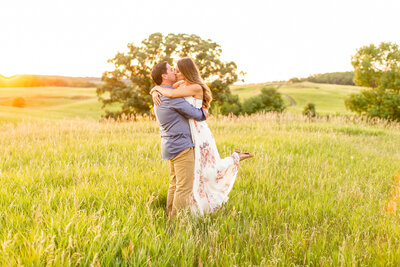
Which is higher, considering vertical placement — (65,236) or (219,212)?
(65,236)

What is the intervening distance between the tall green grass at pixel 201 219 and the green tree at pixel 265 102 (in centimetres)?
4060

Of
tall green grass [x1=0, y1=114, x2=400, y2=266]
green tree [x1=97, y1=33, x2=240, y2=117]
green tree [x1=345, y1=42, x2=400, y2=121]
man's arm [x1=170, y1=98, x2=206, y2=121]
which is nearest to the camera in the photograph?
tall green grass [x1=0, y1=114, x2=400, y2=266]

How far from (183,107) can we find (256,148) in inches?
190

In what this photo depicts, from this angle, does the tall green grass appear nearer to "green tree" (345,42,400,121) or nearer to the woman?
the woman

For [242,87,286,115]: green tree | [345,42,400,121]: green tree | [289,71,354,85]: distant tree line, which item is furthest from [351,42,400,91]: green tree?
[289,71,354,85]: distant tree line

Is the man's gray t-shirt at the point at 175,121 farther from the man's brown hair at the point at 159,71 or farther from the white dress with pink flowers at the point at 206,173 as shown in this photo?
the man's brown hair at the point at 159,71

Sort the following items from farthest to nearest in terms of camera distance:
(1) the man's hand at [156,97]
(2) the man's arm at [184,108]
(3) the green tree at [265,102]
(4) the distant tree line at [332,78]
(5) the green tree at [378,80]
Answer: (4) the distant tree line at [332,78]
(3) the green tree at [265,102]
(5) the green tree at [378,80]
(1) the man's hand at [156,97]
(2) the man's arm at [184,108]

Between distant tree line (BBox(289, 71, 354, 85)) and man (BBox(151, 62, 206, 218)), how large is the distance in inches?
4883

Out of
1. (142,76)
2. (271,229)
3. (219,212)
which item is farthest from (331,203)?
(142,76)

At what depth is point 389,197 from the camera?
511cm

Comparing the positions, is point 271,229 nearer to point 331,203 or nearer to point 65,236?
point 331,203

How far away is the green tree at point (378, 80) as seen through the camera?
35094 millimetres

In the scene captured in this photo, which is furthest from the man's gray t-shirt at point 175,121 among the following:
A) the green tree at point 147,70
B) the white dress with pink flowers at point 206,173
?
the green tree at point 147,70

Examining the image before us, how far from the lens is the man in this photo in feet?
12.4
